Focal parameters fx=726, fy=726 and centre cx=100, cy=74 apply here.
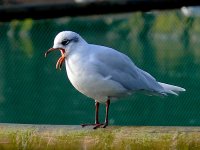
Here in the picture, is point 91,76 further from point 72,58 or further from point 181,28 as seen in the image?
point 181,28

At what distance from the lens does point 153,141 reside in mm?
2799

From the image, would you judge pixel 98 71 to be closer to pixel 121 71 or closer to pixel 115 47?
pixel 121 71

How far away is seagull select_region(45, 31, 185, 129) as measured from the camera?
311cm

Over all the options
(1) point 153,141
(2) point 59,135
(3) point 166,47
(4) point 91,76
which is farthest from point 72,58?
(3) point 166,47

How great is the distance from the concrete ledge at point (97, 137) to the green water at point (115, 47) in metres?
1.50

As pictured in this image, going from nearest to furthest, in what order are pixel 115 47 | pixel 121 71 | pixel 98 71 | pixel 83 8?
pixel 98 71 < pixel 121 71 < pixel 115 47 < pixel 83 8

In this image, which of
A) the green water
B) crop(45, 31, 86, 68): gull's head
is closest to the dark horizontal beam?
the green water

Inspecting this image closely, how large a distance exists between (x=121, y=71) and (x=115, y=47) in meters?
1.25

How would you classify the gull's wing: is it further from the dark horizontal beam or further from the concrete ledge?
the dark horizontal beam

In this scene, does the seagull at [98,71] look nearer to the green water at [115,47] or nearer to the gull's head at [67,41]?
the gull's head at [67,41]

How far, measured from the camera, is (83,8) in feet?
15.1

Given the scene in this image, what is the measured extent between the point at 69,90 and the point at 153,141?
73.3 inches

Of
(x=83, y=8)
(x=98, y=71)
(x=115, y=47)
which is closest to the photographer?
(x=98, y=71)

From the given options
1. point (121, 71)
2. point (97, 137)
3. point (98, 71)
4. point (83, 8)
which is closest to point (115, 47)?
point (83, 8)
